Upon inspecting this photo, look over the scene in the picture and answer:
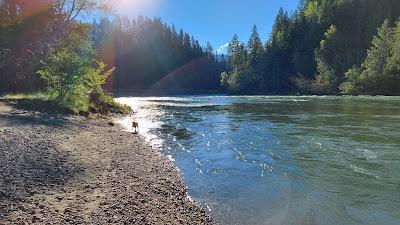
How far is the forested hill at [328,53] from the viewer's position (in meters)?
90.5

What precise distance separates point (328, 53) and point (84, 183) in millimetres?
121851

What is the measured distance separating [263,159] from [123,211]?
914 cm

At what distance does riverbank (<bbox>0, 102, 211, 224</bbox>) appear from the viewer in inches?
355

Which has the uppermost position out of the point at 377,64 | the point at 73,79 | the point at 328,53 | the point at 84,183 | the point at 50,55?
the point at 328,53

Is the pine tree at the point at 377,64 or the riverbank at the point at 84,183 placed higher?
the pine tree at the point at 377,64

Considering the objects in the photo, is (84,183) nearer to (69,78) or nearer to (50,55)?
(69,78)

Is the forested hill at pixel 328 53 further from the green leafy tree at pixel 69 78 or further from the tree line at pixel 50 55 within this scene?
the green leafy tree at pixel 69 78

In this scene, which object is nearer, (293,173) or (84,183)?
(84,183)

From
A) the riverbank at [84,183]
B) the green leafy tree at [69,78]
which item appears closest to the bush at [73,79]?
the green leafy tree at [69,78]

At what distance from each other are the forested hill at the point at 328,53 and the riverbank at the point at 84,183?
8005 cm

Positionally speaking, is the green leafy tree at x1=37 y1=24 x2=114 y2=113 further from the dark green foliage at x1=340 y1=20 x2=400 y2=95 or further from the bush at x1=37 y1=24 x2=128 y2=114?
the dark green foliage at x1=340 y1=20 x2=400 y2=95

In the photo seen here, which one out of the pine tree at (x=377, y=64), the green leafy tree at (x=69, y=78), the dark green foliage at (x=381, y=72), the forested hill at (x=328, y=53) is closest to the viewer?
the green leafy tree at (x=69, y=78)

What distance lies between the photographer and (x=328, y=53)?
404 ft

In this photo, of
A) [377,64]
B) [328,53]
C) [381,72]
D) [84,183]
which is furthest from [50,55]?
[328,53]
